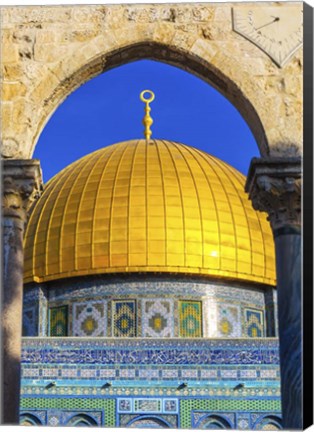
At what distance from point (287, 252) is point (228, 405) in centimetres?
1116

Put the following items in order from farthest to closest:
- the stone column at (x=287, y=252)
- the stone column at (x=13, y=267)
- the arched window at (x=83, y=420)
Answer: the arched window at (x=83, y=420) → the stone column at (x=13, y=267) → the stone column at (x=287, y=252)

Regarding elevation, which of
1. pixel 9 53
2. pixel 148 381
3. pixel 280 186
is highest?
pixel 9 53

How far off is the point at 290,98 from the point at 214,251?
43.5 feet

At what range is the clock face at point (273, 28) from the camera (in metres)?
9.44

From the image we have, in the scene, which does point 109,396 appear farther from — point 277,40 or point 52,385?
point 277,40

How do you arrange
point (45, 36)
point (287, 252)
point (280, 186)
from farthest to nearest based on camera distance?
point (45, 36) < point (280, 186) < point (287, 252)

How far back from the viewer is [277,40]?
9484 mm

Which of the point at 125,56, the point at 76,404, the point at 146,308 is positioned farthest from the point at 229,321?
the point at 125,56

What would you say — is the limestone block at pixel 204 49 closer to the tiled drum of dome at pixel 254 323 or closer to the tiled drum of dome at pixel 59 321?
the tiled drum of dome at pixel 59 321

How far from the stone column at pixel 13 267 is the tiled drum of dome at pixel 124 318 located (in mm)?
12777

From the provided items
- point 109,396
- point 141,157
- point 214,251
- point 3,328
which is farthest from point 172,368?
point 3,328

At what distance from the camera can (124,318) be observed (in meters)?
22.3

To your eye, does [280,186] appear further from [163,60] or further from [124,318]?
[124,318]

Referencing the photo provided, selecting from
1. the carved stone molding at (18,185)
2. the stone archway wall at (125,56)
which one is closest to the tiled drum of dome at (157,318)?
the stone archway wall at (125,56)
